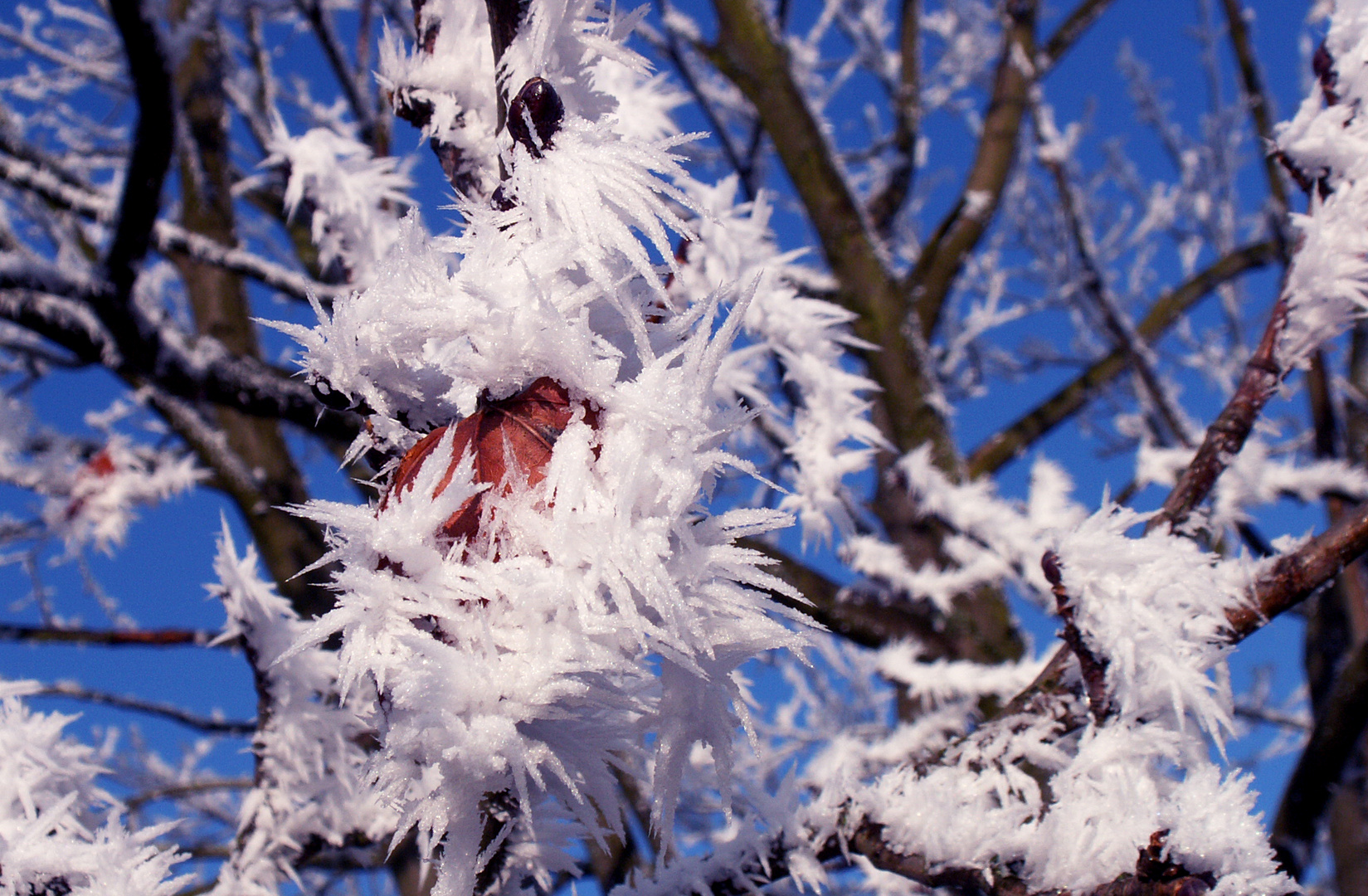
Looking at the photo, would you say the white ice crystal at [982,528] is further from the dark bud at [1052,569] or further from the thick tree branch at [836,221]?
the thick tree branch at [836,221]

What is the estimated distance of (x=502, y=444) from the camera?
0.49m

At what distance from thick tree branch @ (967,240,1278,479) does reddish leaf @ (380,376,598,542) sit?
2945 mm

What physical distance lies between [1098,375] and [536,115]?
3.63m

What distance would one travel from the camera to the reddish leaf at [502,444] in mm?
472

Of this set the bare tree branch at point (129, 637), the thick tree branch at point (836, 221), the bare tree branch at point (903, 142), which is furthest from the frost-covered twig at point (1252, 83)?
the bare tree branch at point (129, 637)

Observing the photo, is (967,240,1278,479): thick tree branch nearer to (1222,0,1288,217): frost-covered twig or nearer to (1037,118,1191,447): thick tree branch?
(1222,0,1288,217): frost-covered twig

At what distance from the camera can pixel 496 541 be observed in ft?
1.54

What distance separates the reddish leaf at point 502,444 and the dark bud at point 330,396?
0.07m

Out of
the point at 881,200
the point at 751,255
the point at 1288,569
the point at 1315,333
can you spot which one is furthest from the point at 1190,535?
the point at 881,200

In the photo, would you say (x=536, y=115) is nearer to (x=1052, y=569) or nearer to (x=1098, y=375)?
(x=1052, y=569)

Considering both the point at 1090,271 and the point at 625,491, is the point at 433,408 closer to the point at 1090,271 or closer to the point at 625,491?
the point at 625,491

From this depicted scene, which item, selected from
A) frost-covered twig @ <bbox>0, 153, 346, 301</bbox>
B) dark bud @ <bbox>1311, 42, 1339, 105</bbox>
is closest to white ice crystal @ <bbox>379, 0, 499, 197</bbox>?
dark bud @ <bbox>1311, 42, 1339, 105</bbox>

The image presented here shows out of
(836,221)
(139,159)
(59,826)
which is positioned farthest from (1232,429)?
(836,221)

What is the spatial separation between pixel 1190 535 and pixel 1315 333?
25 centimetres
